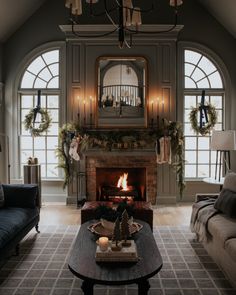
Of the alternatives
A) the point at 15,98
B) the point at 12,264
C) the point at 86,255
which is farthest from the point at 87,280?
the point at 15,98

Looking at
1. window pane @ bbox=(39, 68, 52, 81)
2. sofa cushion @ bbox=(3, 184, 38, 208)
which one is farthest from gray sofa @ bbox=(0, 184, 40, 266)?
window pane @ bbox=(39, 68, 52, 81)

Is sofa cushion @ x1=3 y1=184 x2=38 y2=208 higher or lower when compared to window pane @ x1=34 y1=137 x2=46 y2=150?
lower

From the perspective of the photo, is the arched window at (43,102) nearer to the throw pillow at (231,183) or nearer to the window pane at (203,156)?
the window pane at (203,156)

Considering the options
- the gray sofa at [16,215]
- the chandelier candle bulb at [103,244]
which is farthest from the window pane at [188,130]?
the chandelier candle bulb at [103,244]

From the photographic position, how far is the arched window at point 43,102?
6562 mm

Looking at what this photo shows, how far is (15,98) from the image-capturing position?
652 cm

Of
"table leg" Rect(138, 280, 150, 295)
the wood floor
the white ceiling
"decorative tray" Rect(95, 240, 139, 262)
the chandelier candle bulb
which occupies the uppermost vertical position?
the white ceiling

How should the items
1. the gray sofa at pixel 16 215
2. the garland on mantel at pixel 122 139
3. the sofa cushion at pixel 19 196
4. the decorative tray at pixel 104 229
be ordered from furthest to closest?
the garland on mantel at pixel 122 139 → the sofa cushion at pixel 19 196 → the gray sofa at pixel 16 215 → the decorative tray at pixel 104 229

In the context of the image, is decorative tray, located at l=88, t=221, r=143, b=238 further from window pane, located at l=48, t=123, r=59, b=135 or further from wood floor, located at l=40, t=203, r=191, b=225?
window pane, located at l=48, t=123, r=59, b=135

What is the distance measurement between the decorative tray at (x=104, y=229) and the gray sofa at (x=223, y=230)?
2.67ft

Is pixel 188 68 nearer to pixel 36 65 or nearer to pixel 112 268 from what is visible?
pixel 36 65

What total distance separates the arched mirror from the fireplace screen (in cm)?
92

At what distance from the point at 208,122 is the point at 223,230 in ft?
11.4

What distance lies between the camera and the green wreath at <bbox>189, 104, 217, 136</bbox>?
252 inches
